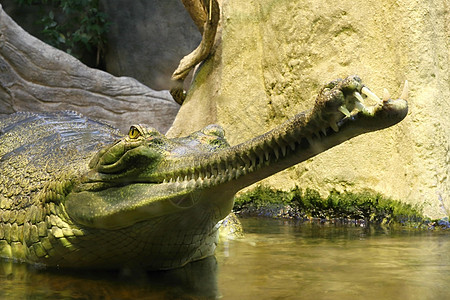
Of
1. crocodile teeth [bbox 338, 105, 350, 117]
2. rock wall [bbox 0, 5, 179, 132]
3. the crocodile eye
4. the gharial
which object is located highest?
rock wall [bbox 0, 5, 179, 132]

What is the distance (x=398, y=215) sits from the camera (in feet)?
15.7

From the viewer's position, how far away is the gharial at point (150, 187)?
1857 mm

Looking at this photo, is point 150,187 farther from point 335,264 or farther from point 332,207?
point 332,207

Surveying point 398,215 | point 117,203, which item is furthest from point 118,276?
point 398,215

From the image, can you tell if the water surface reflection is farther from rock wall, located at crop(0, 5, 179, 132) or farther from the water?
rock wall, located at crop(0, 5, 179, 132)

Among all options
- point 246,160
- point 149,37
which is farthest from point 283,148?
point 149,37

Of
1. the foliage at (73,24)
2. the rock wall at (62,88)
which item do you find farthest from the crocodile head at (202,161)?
the foliage at (73,24)

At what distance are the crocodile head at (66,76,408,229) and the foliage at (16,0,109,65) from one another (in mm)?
8908

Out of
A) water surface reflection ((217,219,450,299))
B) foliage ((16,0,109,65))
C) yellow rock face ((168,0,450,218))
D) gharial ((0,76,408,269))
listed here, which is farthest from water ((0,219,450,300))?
foliage ((16,0,109,65))

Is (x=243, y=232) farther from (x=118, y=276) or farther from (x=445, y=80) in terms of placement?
(x=445, y=80)

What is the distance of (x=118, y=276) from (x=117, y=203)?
0.38 meters

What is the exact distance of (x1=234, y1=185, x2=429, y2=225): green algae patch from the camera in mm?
4789

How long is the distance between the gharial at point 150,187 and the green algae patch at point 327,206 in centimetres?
206

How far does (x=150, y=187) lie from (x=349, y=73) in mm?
2944
